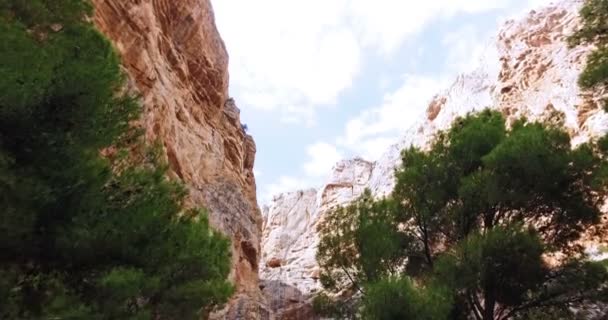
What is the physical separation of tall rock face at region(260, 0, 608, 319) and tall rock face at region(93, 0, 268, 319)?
5.08 metres

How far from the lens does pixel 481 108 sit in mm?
23234

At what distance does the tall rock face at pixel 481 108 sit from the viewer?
18484mm

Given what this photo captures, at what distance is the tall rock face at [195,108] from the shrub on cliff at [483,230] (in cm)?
499

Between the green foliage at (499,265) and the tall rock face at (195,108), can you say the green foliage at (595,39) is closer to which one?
the green foliage at (499,265)

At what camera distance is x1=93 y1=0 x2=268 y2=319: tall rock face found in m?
11.2

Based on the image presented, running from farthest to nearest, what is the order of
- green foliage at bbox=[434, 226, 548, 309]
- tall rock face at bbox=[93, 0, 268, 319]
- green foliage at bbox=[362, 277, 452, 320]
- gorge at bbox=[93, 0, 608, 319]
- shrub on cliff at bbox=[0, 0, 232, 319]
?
gorge at bbox=[93, 0, 608, 319]
tall rock face at bbox=[93, 0, 268, 319]
green foliage at bbox=[434, 226, 548, 309]
green foliage at bbox=[362, 277, 452, 320]
shrub on cliff at bbox=[0, 0, 232, 319]

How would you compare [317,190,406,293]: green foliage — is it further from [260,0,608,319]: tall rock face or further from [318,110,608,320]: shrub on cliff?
[260,0,608,319]: tall rock face

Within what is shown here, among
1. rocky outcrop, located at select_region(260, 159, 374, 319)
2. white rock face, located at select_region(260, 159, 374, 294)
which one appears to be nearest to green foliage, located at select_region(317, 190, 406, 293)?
rocky outcrop, located at select_region(260, 159, 374, 319)

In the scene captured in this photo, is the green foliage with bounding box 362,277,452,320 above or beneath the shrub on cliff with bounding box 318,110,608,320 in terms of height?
beneath

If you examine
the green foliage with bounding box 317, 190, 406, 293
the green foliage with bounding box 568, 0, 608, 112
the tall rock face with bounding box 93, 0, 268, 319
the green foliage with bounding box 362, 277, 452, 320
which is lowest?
the green foliage with bounding box 362, 277, 452, 320

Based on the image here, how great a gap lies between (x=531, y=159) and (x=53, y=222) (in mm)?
5721

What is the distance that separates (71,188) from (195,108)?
35.2ft

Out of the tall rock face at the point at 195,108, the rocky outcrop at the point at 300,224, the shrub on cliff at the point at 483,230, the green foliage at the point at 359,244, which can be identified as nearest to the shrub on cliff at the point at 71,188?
the shrub on cliff at the point at 483,230

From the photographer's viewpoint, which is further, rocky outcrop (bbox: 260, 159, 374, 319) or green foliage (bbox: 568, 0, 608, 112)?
rocky outcrop (bbox: 260, 159, 374, 319)
